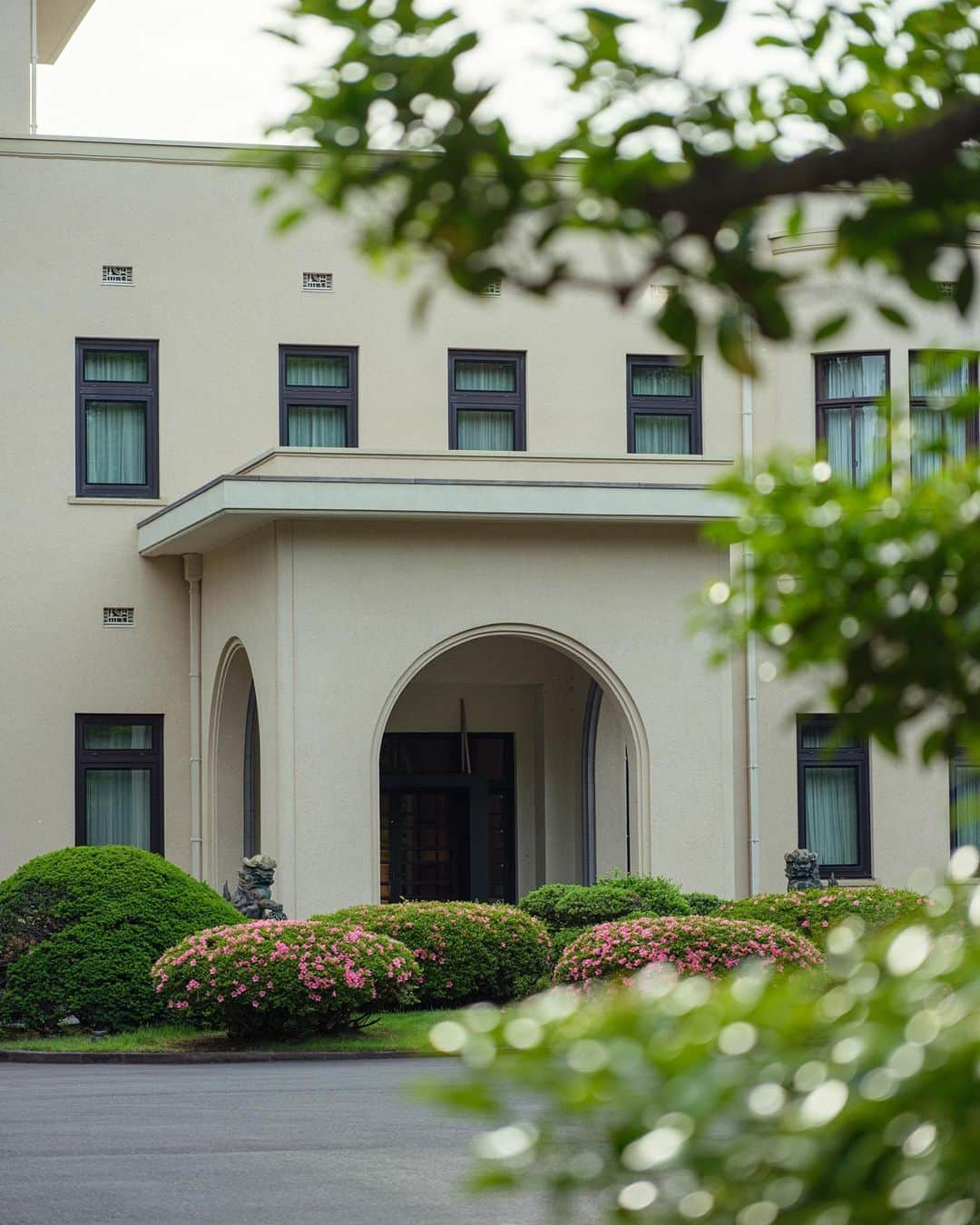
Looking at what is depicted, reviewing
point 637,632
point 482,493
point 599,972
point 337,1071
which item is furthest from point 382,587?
point 337,1071

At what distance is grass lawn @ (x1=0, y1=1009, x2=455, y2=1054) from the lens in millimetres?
16719

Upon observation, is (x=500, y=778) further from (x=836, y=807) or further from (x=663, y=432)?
(x=663, y=432)

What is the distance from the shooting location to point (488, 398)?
24641 mm

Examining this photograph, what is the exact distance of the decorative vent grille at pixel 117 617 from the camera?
77.2 feet

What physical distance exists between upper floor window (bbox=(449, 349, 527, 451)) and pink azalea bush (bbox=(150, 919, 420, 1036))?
882cm

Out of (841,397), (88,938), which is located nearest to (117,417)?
(88,938)

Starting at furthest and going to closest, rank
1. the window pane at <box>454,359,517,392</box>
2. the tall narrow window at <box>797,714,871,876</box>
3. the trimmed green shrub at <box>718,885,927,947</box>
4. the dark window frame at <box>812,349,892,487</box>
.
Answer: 1. the dark window frame at <box>812,349,892,487</box>
2. the window pane at <box>454,359,517,392</box>
3. the tall narrow window at <box>797,714,871,876</box>
4. the trimmed green shrub at <box>718,885,927,947</box>

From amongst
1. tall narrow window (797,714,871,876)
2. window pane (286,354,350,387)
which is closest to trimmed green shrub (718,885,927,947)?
tall narrow window (797,714,871,876)

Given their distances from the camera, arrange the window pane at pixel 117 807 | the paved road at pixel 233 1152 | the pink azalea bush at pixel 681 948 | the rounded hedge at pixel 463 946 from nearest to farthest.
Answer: the paved road at pixel 233 1152
the pink azalea bush at pixel 681 948
the rounded hedge at pixel 463 946
the window pane at pixel 117 807

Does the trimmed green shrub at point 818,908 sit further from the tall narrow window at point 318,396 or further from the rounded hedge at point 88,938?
the tall narrow window at point 318,396

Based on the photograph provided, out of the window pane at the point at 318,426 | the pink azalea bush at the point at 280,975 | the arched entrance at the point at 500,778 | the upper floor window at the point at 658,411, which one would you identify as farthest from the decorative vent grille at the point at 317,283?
the pink azalea bush at the point at 280,975

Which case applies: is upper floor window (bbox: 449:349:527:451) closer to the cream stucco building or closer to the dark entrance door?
the cream stucco building

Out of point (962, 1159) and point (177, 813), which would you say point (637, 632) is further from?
point (962, 1159)

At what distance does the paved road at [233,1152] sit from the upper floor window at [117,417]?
9.81 meters
